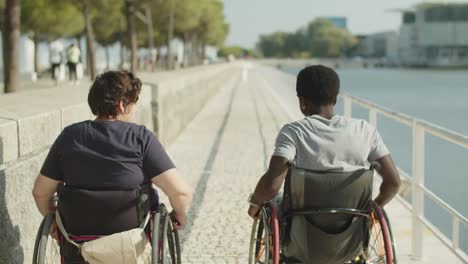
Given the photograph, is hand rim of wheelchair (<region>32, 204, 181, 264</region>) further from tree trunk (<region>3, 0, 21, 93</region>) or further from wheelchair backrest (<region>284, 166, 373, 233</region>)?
→ tree trunk (<region>3, 0, 21, 93</region>)

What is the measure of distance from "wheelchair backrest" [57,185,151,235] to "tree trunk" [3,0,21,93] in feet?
40.0

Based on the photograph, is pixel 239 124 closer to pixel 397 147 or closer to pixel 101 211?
pixel 397 147

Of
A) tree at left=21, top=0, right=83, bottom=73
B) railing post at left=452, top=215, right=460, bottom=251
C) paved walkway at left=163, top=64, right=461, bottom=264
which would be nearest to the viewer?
railing post at left=452, top=215, right=460, bottom=251

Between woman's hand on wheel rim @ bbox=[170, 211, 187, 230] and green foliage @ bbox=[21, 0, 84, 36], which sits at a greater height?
green foliage @ bbox=[21, 0, 84, 36]

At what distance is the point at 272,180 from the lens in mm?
4176

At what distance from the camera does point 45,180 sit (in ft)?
13.0

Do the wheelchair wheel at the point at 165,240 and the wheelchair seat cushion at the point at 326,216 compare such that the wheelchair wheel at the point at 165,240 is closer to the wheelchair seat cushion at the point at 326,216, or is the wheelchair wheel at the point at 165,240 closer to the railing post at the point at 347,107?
the wheelchair seat cushion at the point at 326,216

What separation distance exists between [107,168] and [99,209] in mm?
173

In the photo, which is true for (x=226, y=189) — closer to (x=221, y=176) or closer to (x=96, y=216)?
(x=221, y=176)

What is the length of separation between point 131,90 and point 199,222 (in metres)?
4.62

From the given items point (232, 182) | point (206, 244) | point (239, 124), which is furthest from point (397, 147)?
point (239, 124)

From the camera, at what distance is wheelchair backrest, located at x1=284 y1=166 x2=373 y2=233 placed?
414cm

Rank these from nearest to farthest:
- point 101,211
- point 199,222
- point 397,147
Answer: point 101,211 < point 199,222 < point 397,147

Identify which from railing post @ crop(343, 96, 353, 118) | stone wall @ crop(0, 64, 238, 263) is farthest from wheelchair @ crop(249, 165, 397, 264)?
railing post @ crop(343, 96, 353, 118)
